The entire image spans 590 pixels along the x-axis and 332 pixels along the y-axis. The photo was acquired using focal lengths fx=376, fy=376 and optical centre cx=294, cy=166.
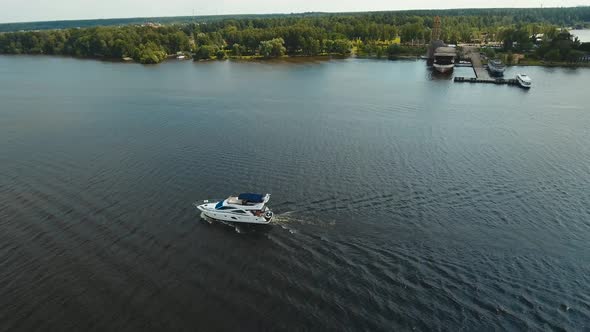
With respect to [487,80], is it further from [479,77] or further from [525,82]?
[525,82]

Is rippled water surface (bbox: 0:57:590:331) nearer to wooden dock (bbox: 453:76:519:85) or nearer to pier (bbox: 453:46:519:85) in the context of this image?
wooden dock (bbox: 453:76:519:85)

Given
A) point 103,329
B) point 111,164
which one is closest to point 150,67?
point 111,164

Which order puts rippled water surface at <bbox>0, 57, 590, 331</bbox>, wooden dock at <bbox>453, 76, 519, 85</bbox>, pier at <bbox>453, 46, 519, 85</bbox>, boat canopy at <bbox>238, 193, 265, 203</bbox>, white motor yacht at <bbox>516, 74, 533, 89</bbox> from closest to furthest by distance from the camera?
rippled water surface at <bbox>0, 57, 590, 331</bbox> → boat canopy at <bbox>238, 193, 265, 203</bbox> → white motor yacht at <bbox>516, 74, 533, 89</bbox> → wooden dock at <bbox>453, 76, 519, 85</bbox> → pier at <bbox>453, 46, 519, 85</bbox>

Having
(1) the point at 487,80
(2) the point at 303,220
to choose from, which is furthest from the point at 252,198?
(1) the point at 487,80

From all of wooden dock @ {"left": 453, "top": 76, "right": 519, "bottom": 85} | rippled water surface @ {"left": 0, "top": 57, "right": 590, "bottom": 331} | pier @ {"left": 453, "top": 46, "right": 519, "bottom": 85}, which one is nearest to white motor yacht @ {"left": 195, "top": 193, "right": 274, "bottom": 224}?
rippled water surface @ {"left": 0, "top": 57, "right": 590, "bottom": 331}

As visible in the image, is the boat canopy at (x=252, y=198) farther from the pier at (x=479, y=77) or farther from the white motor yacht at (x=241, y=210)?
the pier at (x=479, y=77)

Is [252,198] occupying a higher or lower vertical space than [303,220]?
higher

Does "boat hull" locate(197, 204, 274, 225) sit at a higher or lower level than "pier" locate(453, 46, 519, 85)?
lower
